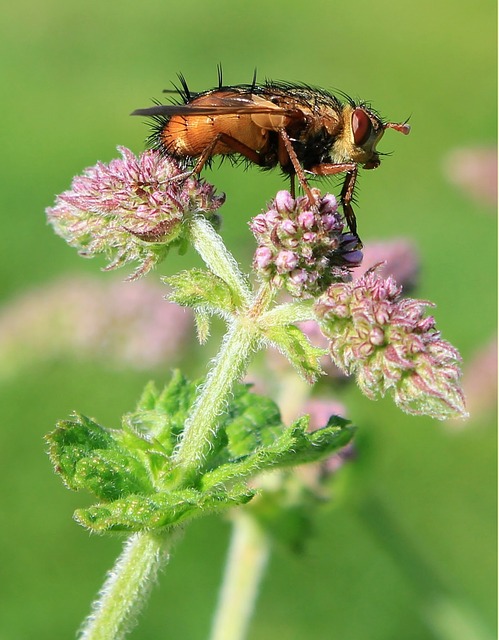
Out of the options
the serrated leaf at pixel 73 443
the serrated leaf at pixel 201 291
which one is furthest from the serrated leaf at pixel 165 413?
the serrated leaf at pixel 201 291

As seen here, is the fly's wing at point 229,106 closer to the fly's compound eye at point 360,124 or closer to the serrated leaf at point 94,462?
the fly's compound eye at point 360,124

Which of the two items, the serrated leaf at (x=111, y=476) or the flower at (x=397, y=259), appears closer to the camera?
the serrated leaf at (x=111, y=476)

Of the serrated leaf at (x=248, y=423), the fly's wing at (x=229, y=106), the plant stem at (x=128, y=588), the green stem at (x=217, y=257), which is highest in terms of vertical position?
the fly's wing at (x=229, y=106)

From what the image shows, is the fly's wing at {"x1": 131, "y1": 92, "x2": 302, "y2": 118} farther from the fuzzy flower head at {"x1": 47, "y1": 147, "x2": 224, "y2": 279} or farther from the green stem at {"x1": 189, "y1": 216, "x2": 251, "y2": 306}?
the green stem at {"x1": 189, "y1": 216, "x2": 251, "y2": 306}

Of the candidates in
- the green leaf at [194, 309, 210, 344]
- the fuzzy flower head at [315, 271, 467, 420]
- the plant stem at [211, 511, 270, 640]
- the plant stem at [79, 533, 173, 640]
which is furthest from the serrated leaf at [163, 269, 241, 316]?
the plant stem at [211, 511, 270, 640]

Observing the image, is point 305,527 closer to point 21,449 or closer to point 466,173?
point 466,173

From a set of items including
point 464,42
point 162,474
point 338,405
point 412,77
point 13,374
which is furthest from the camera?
point 464,42

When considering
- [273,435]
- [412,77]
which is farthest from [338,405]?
[412,77]
